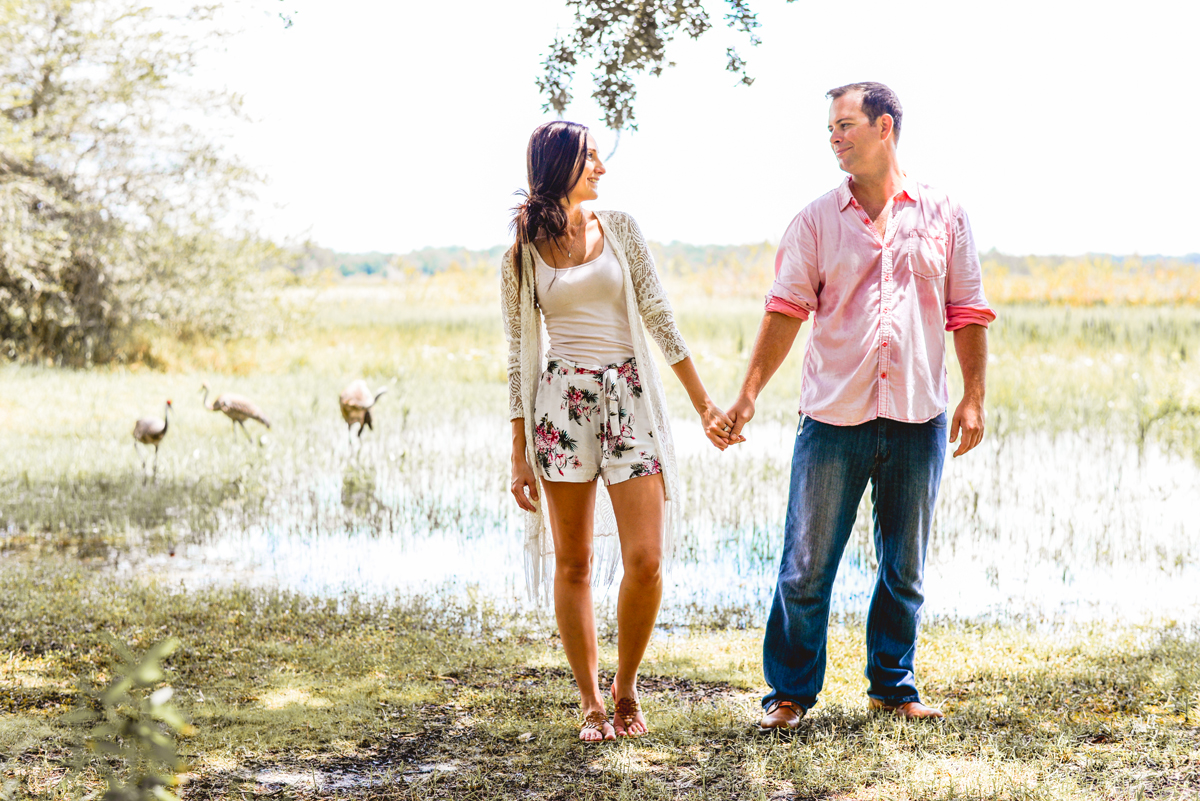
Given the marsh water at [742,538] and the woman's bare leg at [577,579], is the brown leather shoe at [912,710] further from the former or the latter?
the marsh water at [742,538]

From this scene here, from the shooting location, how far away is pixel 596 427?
3.00 m

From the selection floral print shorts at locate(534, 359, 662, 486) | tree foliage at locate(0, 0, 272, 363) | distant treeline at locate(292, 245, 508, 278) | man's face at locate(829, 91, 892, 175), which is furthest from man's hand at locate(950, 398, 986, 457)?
distant treeline at locate(292, 245, 508, 278)

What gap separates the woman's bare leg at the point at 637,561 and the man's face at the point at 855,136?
1.06m

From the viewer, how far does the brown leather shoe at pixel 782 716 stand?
3041mm

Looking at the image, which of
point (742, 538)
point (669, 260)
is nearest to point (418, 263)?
point (669, 260)

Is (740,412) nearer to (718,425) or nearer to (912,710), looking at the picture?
(718,425)

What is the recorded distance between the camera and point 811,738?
2961 millimetres

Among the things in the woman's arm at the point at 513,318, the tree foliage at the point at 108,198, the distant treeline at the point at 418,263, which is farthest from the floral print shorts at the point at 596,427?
the distant treeline at the point at 418,263

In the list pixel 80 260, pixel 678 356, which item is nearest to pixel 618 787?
pixel 678 356

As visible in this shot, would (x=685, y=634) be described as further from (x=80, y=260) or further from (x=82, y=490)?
(x=80, y=260)

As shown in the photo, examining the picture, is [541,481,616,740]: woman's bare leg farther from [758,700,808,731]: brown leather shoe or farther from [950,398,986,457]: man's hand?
[950,398,986,457]: man's hand

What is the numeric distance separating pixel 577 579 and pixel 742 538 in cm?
285

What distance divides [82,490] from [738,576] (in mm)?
4566

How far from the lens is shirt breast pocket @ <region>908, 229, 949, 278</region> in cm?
297
